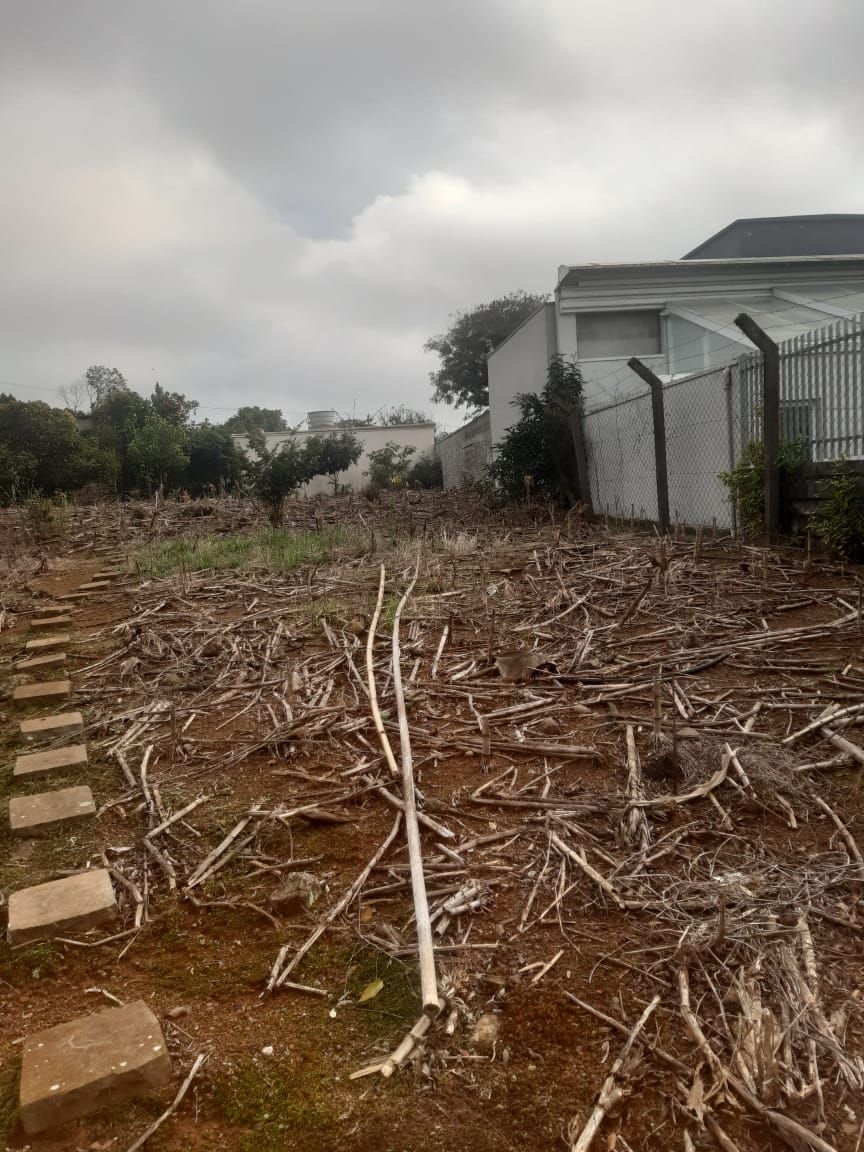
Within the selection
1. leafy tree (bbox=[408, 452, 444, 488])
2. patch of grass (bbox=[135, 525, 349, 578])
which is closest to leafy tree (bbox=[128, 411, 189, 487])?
leafy tree (bbox=[408, 452, 444, 488])

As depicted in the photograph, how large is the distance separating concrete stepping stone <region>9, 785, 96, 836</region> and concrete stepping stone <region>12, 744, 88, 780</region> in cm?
22

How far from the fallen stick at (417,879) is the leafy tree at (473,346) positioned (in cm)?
3060

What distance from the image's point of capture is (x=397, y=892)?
266 centimetres

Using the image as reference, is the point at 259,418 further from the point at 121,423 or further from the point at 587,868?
the point at 587,868

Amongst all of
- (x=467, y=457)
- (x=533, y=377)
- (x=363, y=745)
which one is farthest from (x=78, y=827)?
(x=467, y=457)

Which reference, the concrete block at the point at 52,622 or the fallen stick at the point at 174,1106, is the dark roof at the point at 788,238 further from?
the fallen stick at the point at 174,1106

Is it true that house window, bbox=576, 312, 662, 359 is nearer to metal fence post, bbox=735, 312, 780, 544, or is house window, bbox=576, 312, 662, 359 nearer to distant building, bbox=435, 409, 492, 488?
distant building, bbox=435, 409, 492, 488

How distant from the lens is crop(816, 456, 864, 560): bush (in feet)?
20.4

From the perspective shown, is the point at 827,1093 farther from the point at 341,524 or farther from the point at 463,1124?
the point at 341,524

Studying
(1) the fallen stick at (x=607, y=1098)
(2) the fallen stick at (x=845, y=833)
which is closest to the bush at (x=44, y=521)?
(2) the fallen stick at (x=845, y=833)

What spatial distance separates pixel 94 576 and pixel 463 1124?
810 centimetres

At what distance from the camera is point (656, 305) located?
1545cm

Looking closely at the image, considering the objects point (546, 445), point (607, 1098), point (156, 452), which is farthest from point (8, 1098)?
point (156, 452)

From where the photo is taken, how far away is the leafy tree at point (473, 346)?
3372cm
